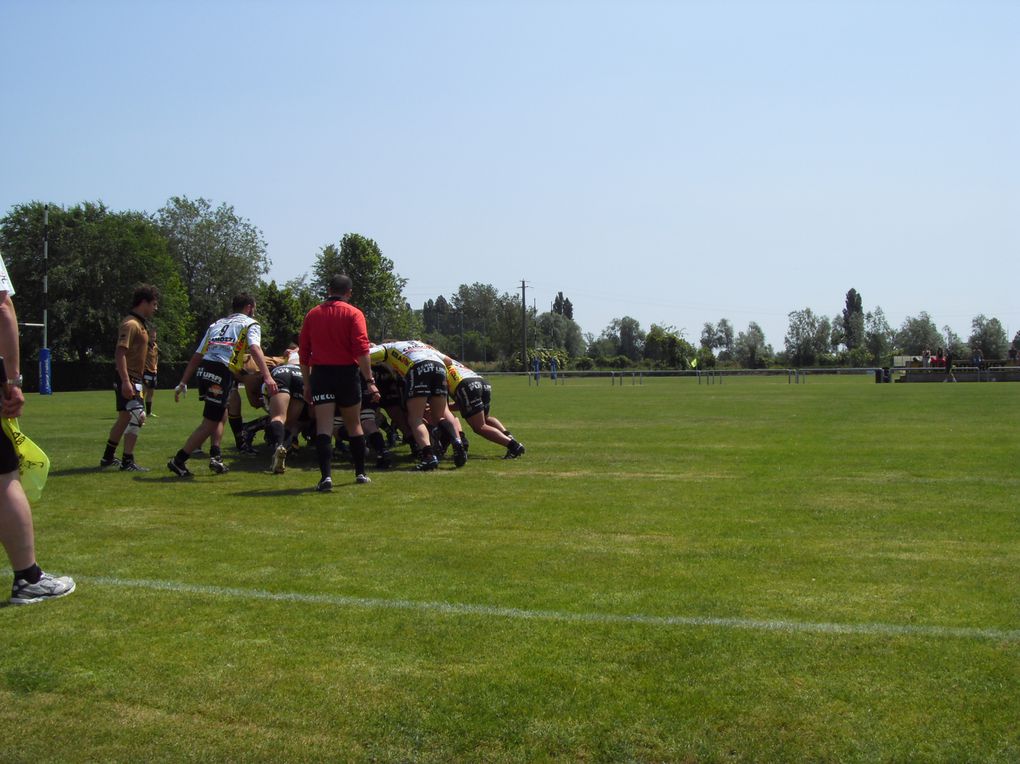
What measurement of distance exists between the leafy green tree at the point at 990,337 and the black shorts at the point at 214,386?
336 ft

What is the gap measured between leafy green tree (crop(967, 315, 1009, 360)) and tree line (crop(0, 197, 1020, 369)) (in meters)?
0.24

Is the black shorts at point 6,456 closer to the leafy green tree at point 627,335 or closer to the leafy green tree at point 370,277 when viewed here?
the leafy green tree at point 370,277

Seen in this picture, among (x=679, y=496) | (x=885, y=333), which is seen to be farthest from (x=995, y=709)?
(x=885, y=333)

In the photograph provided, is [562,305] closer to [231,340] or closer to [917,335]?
[917,335]

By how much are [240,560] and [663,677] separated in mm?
3057

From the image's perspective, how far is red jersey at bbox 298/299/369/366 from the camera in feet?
29.5

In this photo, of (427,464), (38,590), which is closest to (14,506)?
(38,590)

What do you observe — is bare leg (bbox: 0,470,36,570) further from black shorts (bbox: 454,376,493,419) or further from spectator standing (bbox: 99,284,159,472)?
black shorts (bbox: 454,376,493,419)

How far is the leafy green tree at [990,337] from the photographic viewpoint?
10200cm

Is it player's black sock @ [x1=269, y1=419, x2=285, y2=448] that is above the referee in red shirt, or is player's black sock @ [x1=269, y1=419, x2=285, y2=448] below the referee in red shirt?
below

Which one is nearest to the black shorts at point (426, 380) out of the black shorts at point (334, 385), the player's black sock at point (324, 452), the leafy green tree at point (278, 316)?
the black shorts at point (334, 385)

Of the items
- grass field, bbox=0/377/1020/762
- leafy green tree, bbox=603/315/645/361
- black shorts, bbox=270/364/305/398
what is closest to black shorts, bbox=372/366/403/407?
black shorts, bbox=270/364/305/398

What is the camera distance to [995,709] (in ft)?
10.9

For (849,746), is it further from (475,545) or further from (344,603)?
(475,545)
